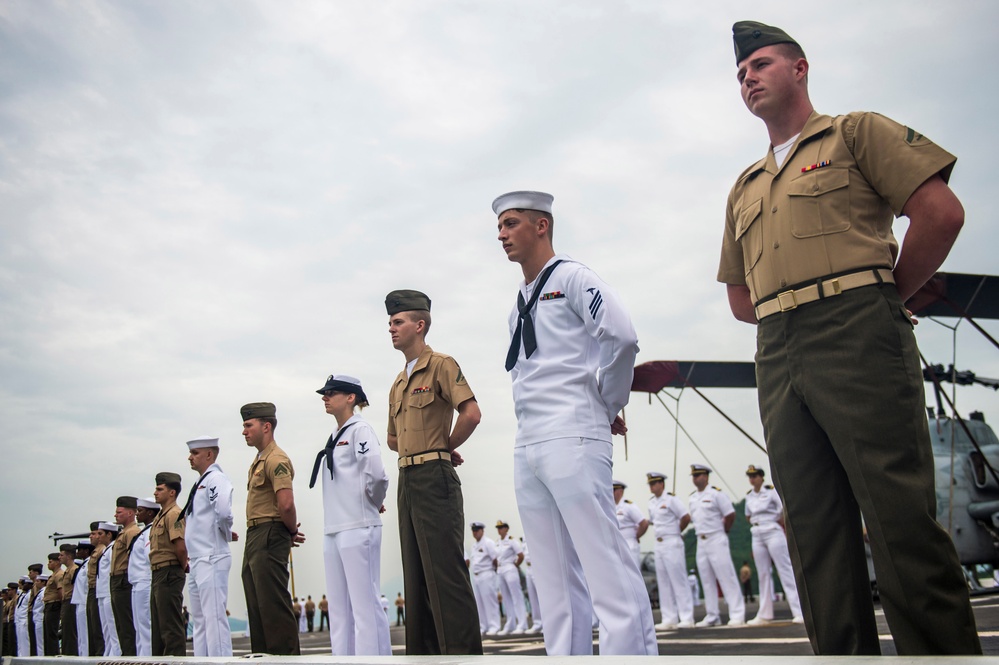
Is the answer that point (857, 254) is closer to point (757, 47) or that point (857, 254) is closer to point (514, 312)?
point (757, 47)

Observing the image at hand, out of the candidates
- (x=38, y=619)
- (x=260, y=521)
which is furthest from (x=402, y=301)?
(x=38, y=619)

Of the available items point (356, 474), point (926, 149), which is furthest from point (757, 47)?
point (356, 474)

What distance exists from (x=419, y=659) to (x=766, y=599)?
9048 millimetres

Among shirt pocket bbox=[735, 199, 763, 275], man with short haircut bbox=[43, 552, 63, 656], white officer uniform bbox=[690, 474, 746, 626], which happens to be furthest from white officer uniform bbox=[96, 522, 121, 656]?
shirt pocket bbox=[735, 199, 763, 275]

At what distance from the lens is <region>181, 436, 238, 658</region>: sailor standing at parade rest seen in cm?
679

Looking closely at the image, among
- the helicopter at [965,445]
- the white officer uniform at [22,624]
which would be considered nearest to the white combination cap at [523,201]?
the helicopter at [965,445]

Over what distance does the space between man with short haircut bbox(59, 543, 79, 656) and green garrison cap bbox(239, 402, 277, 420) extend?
9.49 m

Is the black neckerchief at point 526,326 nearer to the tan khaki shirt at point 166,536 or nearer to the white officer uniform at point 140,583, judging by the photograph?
the tan khaki shirt at point 166,536

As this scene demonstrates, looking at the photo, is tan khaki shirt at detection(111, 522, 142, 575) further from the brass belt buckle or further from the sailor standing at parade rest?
the brass belt buckle

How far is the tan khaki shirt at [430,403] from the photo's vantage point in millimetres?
4980

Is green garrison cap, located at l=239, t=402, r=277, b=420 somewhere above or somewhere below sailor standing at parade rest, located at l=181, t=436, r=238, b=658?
above

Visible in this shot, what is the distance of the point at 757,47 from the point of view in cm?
274

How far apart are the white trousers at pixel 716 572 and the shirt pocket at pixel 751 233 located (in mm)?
9372

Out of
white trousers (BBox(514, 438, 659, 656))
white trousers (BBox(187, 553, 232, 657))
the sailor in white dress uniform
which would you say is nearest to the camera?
white trousers (BBox(514, 438, 659, 656))
